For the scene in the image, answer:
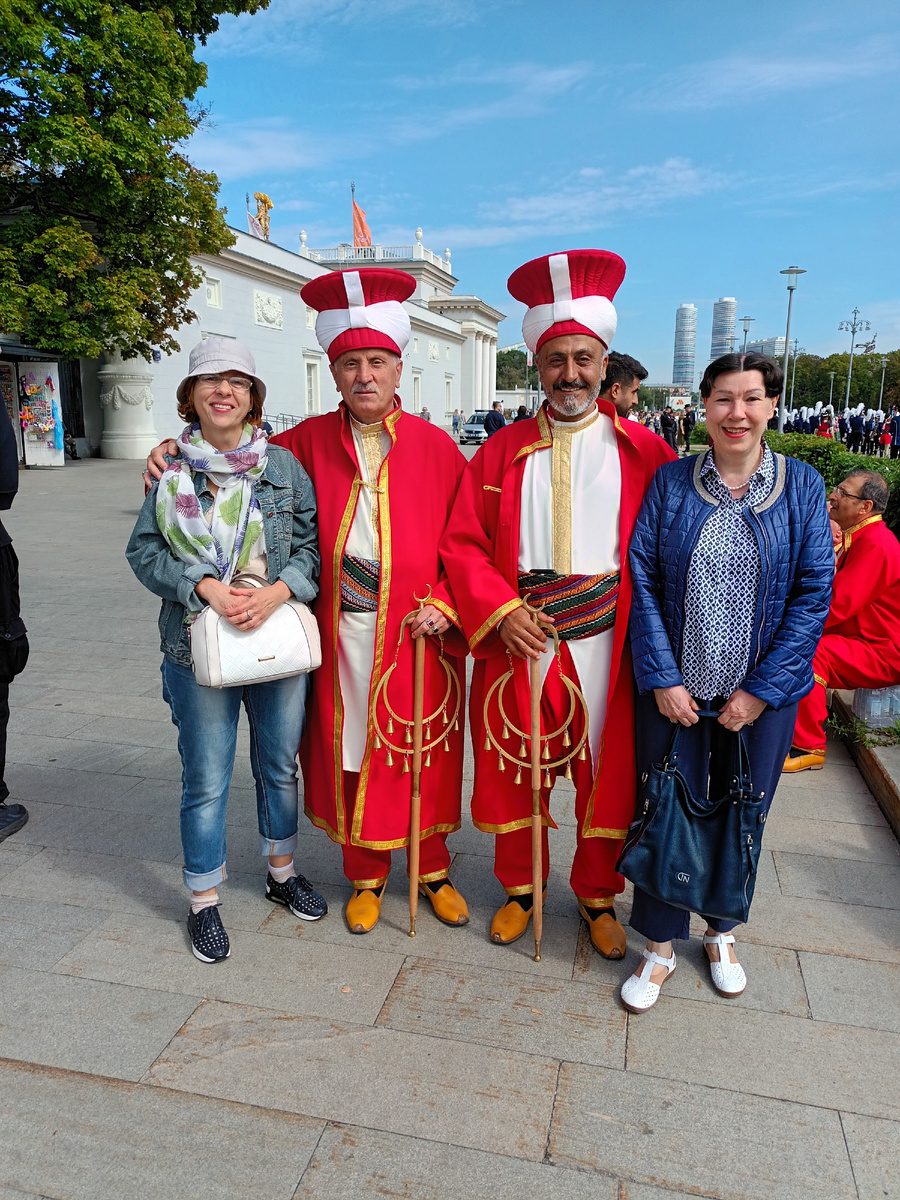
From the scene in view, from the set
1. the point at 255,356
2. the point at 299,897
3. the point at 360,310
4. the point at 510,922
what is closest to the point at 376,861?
the point at 299,897

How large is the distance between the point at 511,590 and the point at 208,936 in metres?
1.48

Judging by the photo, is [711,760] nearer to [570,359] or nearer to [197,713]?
[570,359]

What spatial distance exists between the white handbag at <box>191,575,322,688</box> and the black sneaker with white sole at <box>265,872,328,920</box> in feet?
2.81

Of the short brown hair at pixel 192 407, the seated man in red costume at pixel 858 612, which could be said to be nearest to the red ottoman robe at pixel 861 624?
the seated man in red costume at pixel 858 612

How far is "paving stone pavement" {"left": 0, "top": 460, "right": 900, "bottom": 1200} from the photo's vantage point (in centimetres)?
191

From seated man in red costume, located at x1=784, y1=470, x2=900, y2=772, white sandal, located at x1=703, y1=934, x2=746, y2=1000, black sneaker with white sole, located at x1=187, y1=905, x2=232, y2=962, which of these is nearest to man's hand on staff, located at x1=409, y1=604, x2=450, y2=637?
black sneaker with white sole, located at x1=187, y1=905, x2=232, y2=962

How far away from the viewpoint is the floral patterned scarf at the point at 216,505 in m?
2.47

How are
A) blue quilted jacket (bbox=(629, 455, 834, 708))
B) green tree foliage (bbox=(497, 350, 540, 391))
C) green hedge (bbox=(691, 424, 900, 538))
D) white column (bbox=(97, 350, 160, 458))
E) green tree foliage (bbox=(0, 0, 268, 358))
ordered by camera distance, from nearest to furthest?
blue quilted jacket (bbox=(629, 455, 834, 708)) < green hedge (bbox=(691, 424, 900, 538)) < green tree foliage (bbox=(0, 0, 268, 358)) < white column (bbox=(97, 350, 160, 458)) < green tree foliage (bbox=(497, 350, 540, 391))

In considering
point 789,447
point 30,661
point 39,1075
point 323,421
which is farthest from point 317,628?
point 789,447

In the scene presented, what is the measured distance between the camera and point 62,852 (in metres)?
3.32

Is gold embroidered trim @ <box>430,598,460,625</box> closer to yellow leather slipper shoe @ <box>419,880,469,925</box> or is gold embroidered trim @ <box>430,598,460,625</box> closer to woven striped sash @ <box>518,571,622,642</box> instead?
woven striped sash @ <box>518,571,622,642</box>

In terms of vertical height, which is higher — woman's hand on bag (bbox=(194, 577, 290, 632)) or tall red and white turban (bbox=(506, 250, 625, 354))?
tall red and white turban (bbox=(506, 250, 625, 354))

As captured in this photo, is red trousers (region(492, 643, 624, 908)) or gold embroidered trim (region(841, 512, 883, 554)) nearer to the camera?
red trousers (region(492, 643, 624, 908))

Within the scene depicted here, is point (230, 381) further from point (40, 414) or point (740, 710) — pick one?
point (40, 414)
